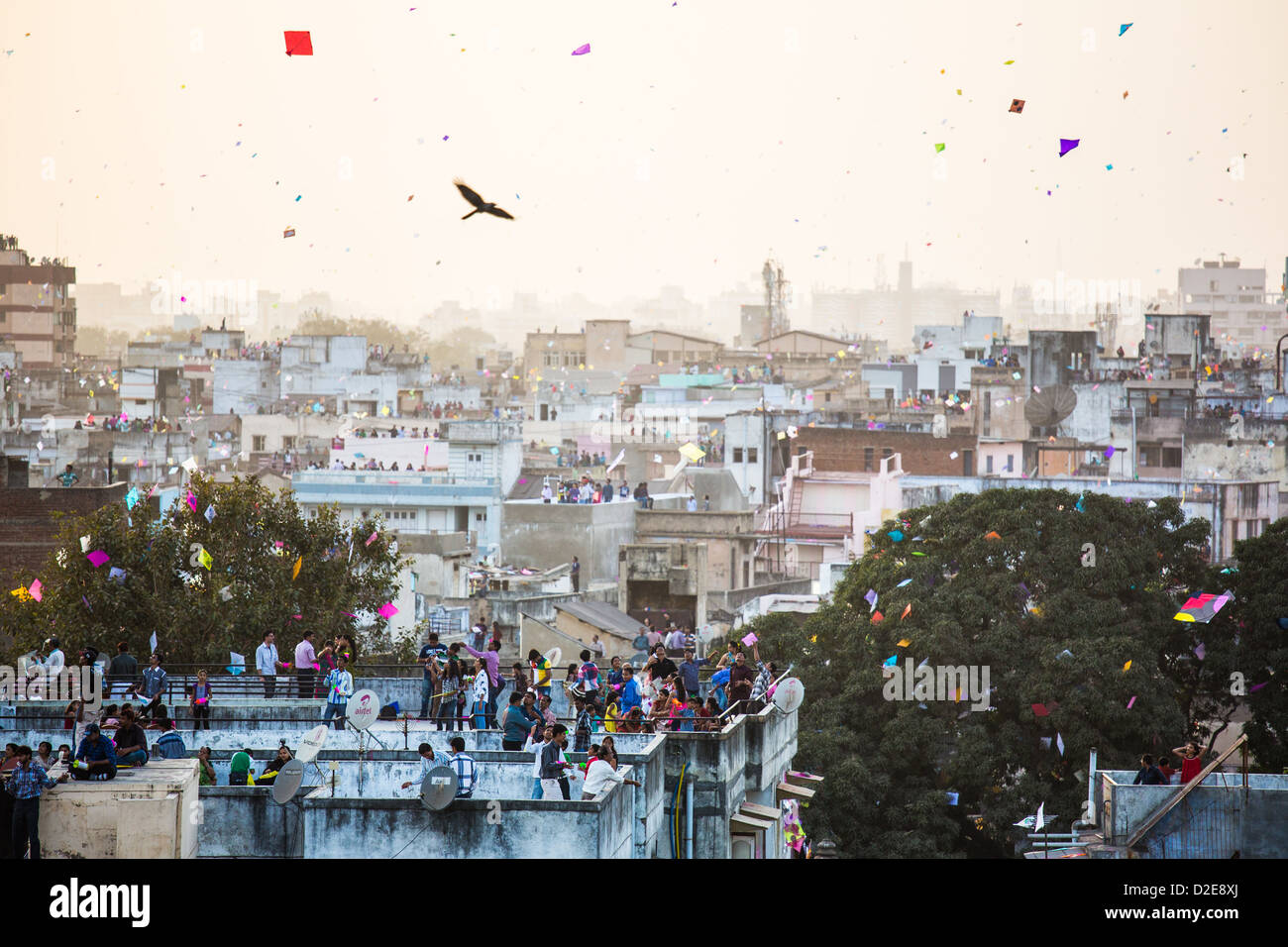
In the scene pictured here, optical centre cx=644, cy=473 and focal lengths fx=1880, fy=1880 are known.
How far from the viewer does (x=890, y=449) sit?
48.1 m

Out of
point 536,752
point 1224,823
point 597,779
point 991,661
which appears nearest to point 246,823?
point 536,752

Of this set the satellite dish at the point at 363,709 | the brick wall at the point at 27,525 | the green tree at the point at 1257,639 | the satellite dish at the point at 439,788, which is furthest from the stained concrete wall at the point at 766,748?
the brick wall at the point at 27,525

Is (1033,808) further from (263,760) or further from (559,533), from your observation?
(559,533)

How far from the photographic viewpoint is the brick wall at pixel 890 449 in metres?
47.5

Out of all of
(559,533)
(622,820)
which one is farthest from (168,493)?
(622,820)

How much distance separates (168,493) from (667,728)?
934 inches

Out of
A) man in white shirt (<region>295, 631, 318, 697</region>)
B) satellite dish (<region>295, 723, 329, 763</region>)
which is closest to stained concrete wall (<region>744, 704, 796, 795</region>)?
man in white shirt (<region>295, 631, 318, 697</region>)

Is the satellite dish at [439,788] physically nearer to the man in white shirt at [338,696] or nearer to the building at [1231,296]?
the man in white shirt at [338,696]

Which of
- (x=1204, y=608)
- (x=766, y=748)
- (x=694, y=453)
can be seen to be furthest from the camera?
(x=694, y=453)

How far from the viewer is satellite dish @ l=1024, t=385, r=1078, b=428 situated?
52.3 metres

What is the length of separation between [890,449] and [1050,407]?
263 inches
